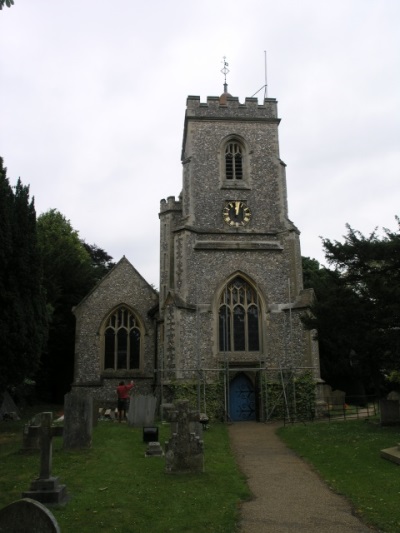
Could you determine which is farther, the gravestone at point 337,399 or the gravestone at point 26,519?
the gravestone at point 337,399

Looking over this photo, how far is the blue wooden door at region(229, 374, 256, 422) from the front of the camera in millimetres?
20438

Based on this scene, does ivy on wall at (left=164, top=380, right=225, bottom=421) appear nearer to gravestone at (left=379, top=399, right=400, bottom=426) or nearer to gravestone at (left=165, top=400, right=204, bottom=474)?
gravestone at (left=379, top=399, right=400, bottom=426)

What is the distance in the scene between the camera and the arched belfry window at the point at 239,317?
20.6m

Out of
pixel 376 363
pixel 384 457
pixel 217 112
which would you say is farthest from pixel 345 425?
pixel 217 112

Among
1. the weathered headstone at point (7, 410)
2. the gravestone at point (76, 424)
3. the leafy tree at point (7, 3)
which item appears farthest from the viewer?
the weathered headstone at point (7, 410)

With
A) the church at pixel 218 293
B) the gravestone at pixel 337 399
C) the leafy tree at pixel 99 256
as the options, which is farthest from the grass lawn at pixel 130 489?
the leafy tree at pixel 99 256

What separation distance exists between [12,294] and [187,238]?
8.09 m

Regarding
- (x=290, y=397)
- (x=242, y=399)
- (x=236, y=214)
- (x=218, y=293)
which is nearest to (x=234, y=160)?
(x=236, y=214)

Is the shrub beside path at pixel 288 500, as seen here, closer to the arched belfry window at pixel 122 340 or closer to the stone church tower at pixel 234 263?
the stone church tower at pixel 234 263

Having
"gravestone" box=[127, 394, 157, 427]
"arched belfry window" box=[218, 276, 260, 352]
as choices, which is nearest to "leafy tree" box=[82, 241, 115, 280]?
"arched belfry window" box=[218, 276, 260, 352]

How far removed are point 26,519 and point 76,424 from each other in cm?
751

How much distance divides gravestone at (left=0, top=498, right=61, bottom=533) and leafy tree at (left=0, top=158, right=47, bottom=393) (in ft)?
36.8

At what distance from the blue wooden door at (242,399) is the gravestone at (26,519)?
55.5ft

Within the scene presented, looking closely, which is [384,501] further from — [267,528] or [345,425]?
[345,425]
